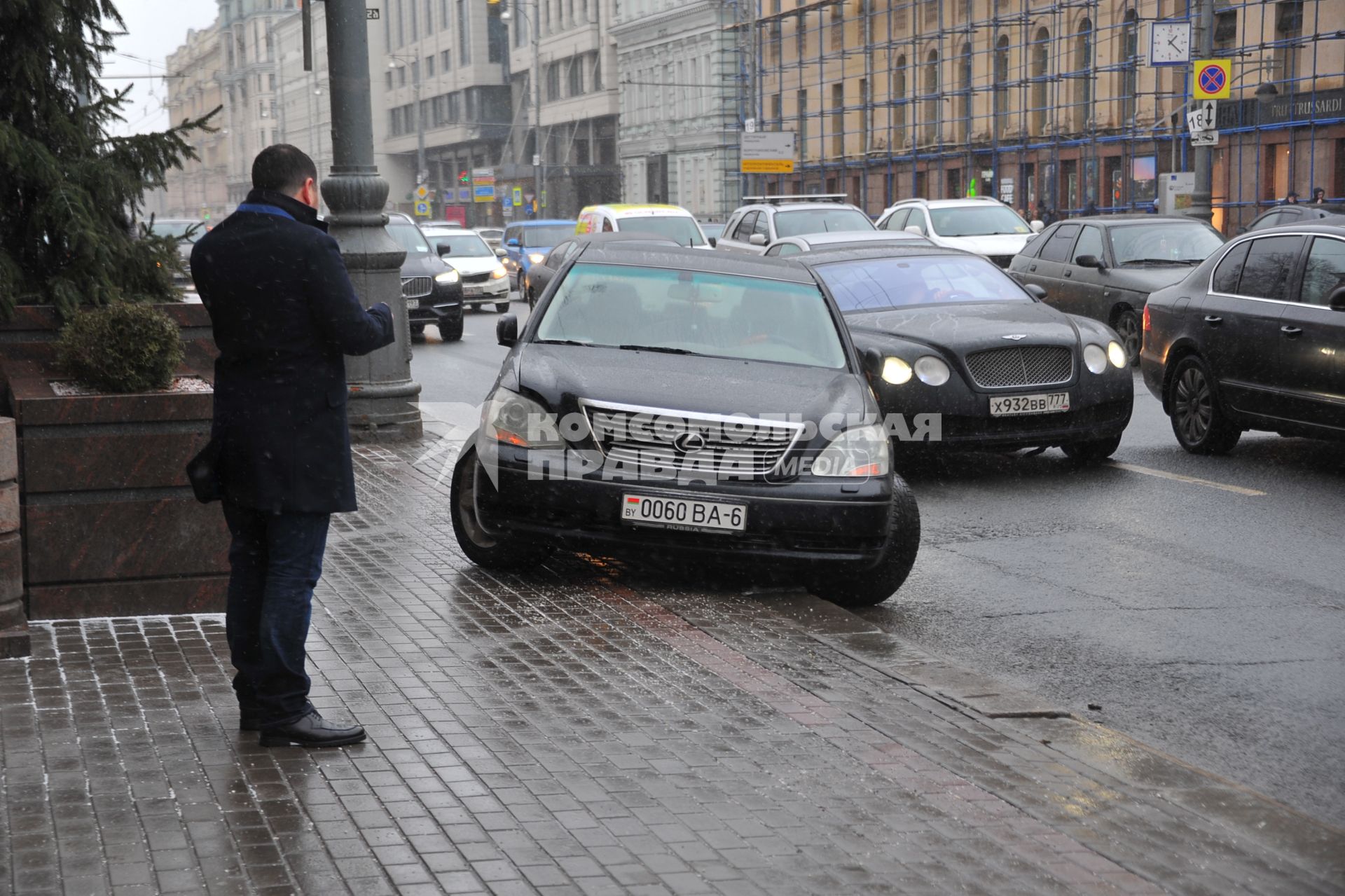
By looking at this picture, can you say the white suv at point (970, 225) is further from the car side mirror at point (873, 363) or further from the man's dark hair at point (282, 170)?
the man's dark hair at point (282, 170)

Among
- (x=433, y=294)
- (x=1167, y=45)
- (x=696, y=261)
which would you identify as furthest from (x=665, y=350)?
(x=1167, y=45)

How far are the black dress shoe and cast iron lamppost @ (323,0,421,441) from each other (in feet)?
25.6

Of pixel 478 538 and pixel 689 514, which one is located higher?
pixel 689 514

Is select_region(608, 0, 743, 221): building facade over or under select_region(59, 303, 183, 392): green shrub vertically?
over

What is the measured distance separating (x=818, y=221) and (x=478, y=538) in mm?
19641

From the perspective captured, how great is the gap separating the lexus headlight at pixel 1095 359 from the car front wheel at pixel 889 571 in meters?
4.18

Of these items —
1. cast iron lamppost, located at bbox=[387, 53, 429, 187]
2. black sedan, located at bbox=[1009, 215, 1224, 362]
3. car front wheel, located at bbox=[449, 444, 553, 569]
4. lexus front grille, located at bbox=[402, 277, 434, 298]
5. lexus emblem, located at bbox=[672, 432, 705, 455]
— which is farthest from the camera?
cast iron lamppost, located at bbox=[387, 53, 429, 187]

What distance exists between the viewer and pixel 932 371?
1130 centimetres

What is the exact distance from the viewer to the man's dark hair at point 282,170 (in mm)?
5000

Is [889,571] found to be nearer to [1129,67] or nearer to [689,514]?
[689,514]

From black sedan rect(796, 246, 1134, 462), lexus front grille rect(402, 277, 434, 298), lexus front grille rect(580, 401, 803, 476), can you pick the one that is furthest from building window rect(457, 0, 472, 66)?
lexus front grille rect(580, 401, 803, 476)

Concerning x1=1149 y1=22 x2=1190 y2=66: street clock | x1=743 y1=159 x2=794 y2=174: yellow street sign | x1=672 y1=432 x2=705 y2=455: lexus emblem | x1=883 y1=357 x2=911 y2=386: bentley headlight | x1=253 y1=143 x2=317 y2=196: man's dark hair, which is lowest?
x1=883 y1=357 x2=911 y2=386: bentley headlight

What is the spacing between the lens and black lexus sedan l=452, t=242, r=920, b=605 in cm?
731

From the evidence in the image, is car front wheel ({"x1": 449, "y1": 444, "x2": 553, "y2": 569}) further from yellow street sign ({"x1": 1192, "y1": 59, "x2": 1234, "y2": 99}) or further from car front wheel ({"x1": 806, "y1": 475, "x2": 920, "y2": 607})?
yellow street sign ({"x1": 1192, "y1": 59, "x2": 1234, "y2": 99})
